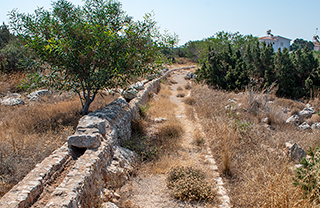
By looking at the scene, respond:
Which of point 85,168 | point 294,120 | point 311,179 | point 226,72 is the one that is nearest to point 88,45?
point 85,168

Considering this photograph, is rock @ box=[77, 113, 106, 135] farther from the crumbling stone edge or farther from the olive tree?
the olive tree

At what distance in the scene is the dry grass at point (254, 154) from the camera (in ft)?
10.7

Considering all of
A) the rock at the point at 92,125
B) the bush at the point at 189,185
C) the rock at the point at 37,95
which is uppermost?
the rock at the point at 37,95

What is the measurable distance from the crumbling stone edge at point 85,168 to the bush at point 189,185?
0.94 m

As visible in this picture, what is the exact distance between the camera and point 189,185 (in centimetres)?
416

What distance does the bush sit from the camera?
4008mm

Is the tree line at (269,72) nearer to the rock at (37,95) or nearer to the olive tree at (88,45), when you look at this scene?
the olive tree at (88,45)

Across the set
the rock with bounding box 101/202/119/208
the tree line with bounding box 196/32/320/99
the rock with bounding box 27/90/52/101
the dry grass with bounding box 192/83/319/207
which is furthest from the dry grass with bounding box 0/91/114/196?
the tree line with bounding box 196/32/320/99

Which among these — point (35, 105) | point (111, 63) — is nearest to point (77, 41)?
point (111, 63)

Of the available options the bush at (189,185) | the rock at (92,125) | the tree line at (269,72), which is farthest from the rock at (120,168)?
the tree line at (269,72)

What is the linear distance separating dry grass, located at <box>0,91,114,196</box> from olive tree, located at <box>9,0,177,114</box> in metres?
0.91

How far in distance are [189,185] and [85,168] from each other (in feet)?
5.94

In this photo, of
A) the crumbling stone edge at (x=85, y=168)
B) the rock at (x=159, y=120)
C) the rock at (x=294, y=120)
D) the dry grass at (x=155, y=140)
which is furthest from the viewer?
the rock at (x=294, y=120)

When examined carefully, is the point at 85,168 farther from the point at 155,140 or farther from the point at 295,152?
the point at 295,152
